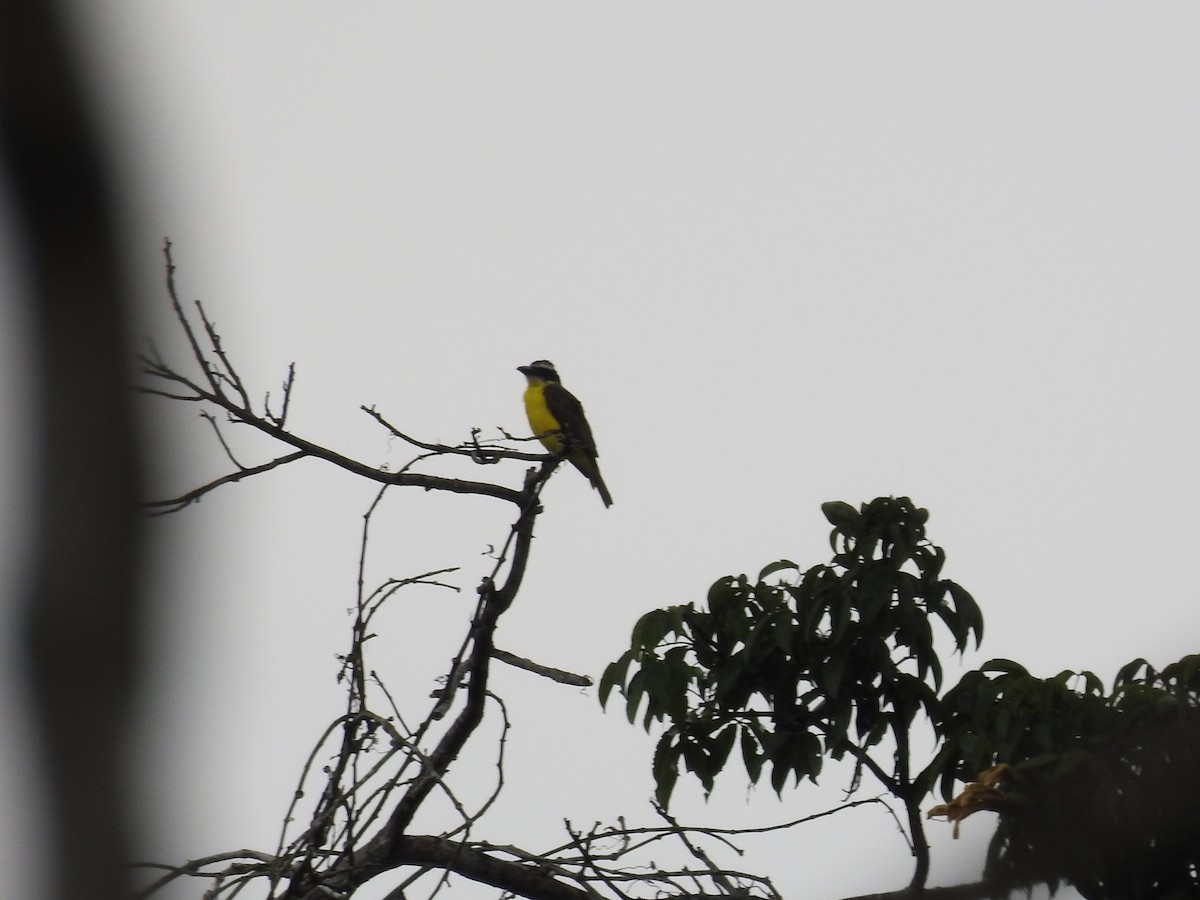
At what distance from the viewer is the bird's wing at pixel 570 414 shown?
7.86 m

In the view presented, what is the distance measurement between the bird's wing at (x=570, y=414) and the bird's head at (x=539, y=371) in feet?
1.86

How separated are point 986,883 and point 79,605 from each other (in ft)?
7.25

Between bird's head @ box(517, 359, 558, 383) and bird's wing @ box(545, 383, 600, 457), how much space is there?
0.57 m

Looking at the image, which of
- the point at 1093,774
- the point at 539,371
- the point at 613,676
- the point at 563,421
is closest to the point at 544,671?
the point at 613,676

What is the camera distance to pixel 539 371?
9086 millimetres

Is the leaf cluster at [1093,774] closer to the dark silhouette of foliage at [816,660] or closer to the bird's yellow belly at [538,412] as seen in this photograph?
the dark silhouette of foliage at [816,660]

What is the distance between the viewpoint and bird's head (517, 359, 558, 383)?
29.7 ft

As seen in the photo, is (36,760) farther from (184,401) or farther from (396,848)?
(396,848)

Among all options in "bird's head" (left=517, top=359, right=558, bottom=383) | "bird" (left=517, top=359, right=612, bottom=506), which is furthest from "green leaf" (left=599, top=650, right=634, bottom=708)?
"bird's head" (left=517, top=359, right=558, bottom=383)

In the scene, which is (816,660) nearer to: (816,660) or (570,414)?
(816,660)

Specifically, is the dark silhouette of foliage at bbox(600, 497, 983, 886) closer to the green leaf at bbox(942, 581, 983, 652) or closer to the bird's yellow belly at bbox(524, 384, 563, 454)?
the green leaf at bbox(942, 581, 983, 652)

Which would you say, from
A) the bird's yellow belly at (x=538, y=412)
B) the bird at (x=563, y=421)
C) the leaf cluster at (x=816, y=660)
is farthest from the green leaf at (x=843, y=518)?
the bird's yellow belly at (x=538, y=412)

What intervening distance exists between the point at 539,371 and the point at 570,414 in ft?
3.63

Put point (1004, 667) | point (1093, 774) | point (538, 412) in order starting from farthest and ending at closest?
point (538, 412)
point (1004, 667)
point (1093, 774)
